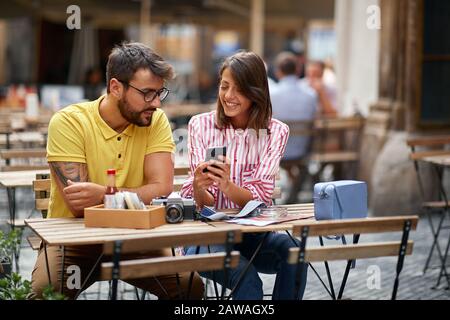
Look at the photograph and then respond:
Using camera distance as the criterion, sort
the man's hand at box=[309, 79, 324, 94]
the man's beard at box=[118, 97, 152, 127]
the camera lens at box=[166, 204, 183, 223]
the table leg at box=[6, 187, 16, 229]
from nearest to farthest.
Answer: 1. the camera lens at box=[166, 204, 183, 223]
2. the man's beard at box=[118, 97, 152, 127]
3. the table leg at box=[6, 187, 16, 229]
4. the man's hand at box=[309, 79, 324, 94]

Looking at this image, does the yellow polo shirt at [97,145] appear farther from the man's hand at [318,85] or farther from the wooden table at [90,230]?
the man's hand at [318,85]

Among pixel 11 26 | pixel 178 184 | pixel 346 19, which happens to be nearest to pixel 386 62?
pixel 346 19

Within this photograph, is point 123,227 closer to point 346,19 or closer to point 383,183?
point 383,183

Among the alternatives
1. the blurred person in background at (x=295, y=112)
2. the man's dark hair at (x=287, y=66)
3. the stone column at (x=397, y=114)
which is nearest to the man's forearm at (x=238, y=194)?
the stone column at (x=397, y=114)

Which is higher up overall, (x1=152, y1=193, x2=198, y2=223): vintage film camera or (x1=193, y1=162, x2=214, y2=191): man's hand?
(x1=193, y1=162, x2=214, y2=191): man's hand

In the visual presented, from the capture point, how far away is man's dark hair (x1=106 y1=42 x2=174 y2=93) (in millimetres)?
4887

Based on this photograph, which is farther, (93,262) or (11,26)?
(11,26)

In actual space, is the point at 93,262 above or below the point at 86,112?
below

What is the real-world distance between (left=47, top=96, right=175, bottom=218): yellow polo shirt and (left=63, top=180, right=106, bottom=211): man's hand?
0.19 metres

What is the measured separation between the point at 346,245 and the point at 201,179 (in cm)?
98

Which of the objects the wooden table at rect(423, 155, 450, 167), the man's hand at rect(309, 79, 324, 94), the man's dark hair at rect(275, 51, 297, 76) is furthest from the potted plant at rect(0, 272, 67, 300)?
the man's hand at rect(309, 79, 324, 94)

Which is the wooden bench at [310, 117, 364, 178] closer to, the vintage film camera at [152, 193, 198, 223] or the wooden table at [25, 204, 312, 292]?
the vintage film camera at [152, 193, 198, 223]

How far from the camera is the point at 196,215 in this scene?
4.83m

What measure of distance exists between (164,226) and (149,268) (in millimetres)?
776
